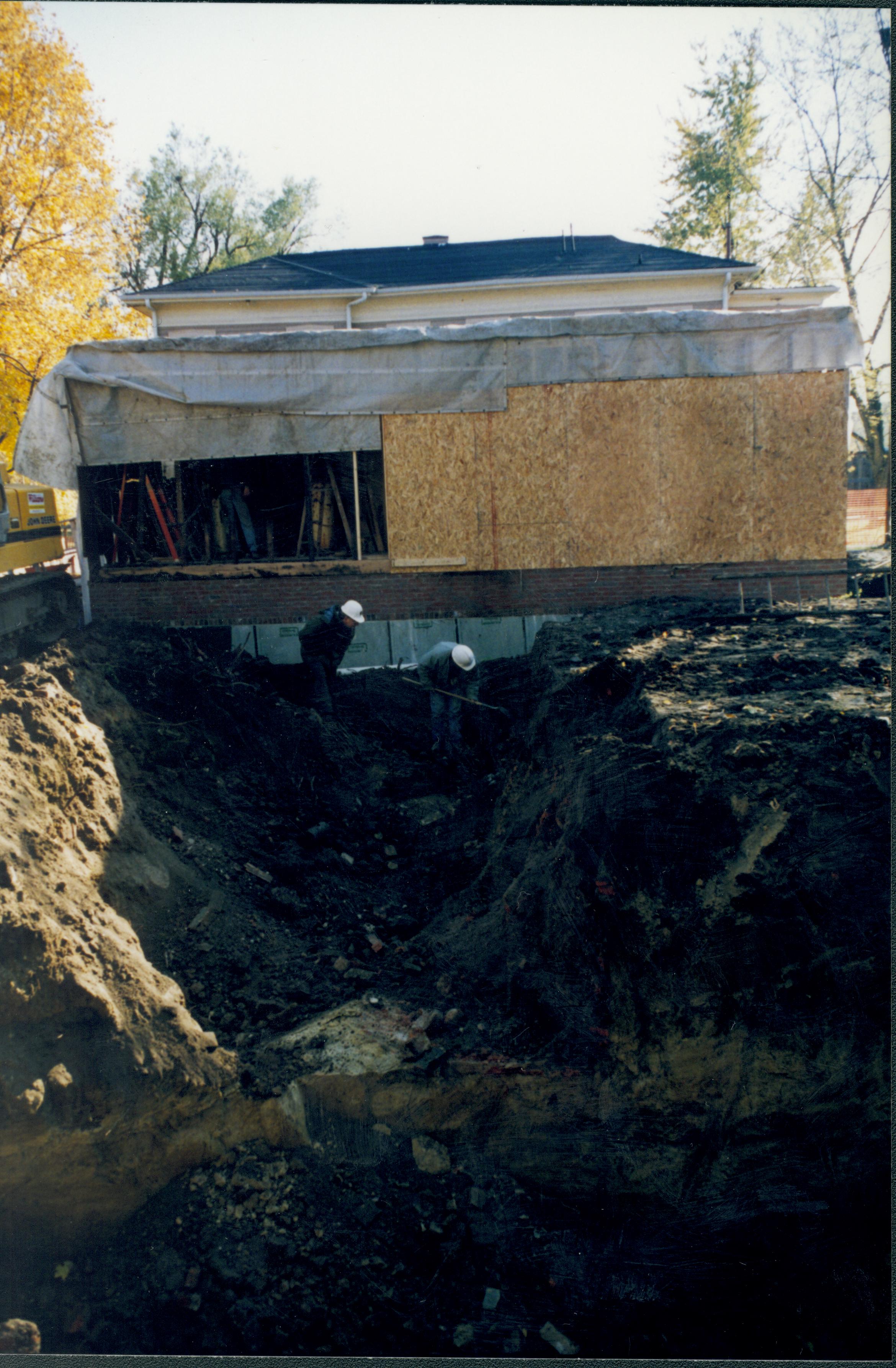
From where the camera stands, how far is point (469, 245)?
19.1 metres

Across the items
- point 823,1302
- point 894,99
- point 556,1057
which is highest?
point 894,99

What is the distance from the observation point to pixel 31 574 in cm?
1159

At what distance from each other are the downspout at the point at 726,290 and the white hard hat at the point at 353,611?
1168 cm

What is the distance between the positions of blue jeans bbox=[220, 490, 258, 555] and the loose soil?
21.9ft

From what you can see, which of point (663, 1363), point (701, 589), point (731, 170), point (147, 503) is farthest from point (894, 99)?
point (731, 170)

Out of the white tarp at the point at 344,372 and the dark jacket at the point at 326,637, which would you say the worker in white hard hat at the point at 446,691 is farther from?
the white tarp at the point at 344,372

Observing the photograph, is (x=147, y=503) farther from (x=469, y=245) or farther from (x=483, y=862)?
(x=469, y=245)

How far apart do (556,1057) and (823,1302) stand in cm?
144

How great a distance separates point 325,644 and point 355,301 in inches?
392

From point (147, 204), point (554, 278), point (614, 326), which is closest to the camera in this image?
point (614, 326)

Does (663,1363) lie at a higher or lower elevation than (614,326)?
lower

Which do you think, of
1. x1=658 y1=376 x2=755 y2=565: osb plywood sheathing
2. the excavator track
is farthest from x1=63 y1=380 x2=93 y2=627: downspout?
x1=658 y1=376 x2=755 y2=565: osb plywood sheathing

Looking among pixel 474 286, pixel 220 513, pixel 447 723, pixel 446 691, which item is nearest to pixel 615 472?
pixel 446 691

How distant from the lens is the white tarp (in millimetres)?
10453
